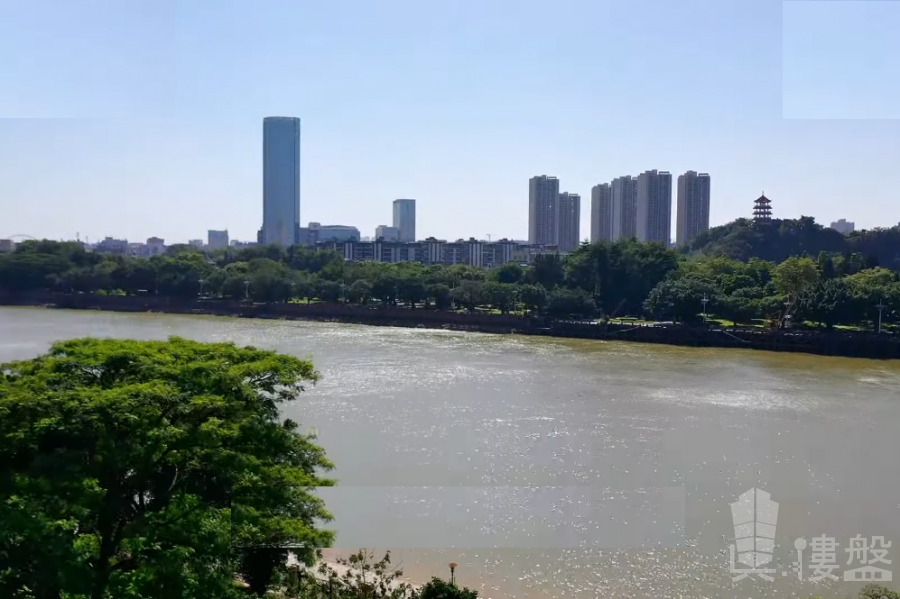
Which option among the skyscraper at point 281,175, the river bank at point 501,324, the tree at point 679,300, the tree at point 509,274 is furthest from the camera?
the skyscraper at point 281,175

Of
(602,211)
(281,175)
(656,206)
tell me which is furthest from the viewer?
(281,175)

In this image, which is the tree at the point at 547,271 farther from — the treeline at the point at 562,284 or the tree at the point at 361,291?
the tree at the point at 361,291

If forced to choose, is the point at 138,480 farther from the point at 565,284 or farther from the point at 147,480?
the point at 565,284

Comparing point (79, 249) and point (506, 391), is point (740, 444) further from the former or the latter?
point (79, 249)

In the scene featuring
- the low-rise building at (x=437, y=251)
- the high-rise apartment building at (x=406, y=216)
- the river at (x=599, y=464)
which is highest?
the high-rise apartment building at (x=406, y=216)

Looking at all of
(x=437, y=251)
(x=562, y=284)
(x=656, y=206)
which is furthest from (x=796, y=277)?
(x=437, y=251)

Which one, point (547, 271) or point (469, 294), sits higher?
point (547, 271)

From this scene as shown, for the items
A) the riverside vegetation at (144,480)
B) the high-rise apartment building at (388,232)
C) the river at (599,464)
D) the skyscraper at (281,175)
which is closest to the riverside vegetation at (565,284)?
the river at (599,464)
